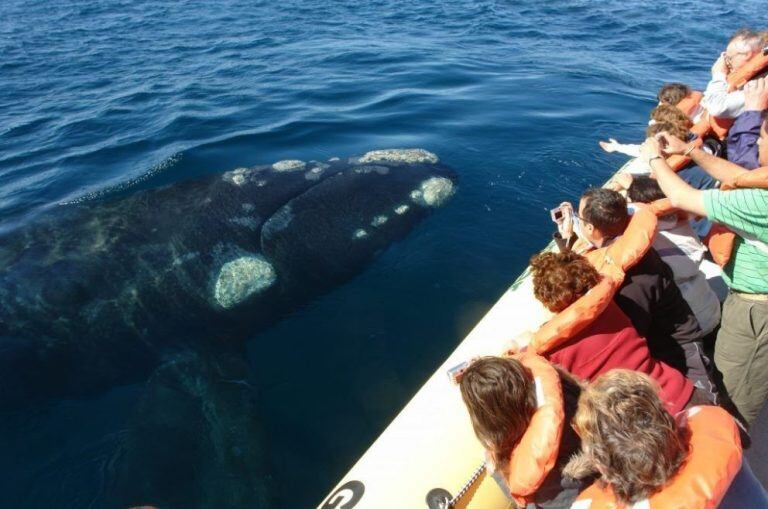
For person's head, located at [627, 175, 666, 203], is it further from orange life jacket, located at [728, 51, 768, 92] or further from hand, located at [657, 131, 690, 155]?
orange life jacket, located at [728, 51, 768, 92]

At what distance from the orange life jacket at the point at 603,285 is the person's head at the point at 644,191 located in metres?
1.32

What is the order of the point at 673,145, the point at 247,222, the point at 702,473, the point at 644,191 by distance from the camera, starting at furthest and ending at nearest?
the point at 247,222, the point at 644,191, the point at 673,145, the point at 702,473

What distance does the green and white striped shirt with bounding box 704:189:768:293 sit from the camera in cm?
408

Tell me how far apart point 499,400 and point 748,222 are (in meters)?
2.55

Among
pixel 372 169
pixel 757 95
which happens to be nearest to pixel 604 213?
pixel 757 95

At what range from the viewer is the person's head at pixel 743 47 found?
24.5 feet

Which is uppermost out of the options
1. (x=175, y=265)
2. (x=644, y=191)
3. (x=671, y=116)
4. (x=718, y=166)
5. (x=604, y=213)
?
(x=718, y=166)

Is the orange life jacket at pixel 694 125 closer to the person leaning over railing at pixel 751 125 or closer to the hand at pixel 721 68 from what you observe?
the hand at pixel 721 68

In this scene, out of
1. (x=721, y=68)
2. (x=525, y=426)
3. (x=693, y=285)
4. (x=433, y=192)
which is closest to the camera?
(x=525, y=426)

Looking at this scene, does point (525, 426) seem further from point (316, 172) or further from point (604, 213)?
point (316, 172)

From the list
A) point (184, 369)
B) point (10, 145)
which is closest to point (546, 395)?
point (184, 369)

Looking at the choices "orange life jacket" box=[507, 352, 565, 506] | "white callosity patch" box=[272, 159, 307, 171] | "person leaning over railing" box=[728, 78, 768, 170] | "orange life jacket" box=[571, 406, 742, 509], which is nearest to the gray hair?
"person leaning over railing" box=[728, 78, 768, 170]

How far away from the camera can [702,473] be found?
9.36ft

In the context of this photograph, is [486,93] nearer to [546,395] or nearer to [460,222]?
[460,222]
